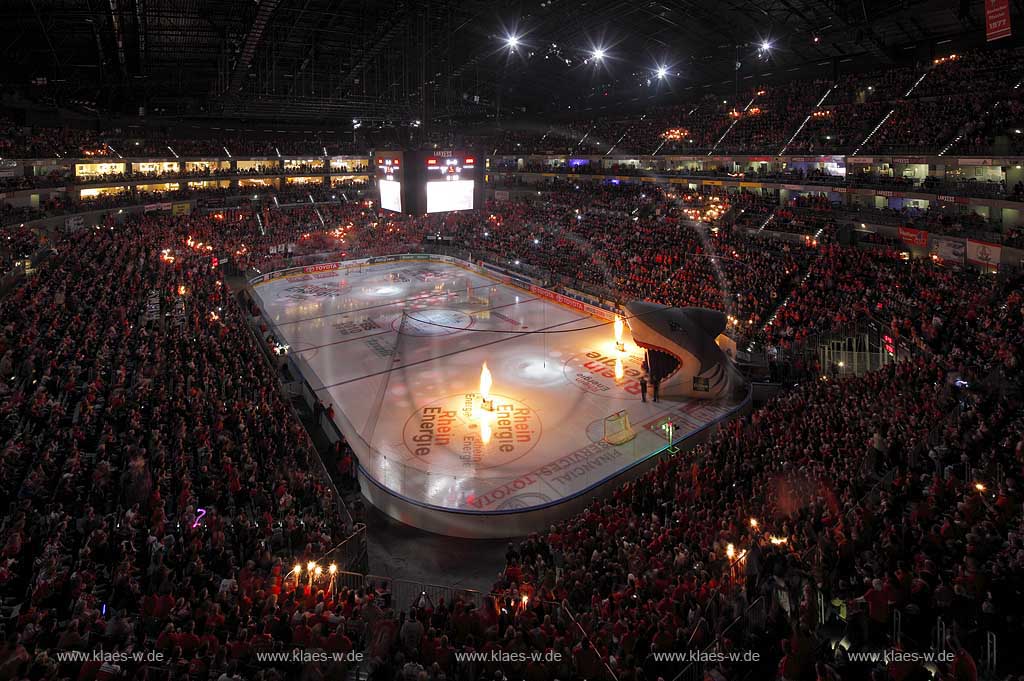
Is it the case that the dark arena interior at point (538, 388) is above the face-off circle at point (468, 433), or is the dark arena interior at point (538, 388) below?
above

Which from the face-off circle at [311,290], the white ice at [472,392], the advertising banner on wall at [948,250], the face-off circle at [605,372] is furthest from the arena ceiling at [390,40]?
the face-off circle at [605,372]

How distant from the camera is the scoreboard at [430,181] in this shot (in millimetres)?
26266

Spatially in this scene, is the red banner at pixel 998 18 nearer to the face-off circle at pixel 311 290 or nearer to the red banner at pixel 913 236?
the red banner at pixel 913 236

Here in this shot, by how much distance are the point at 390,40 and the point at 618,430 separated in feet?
96.8

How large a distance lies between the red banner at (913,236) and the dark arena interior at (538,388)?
10 cm

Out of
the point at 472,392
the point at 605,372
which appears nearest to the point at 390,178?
the point at 472,392

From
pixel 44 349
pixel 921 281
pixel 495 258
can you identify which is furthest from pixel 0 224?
pixel 921 281

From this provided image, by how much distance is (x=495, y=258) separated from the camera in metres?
46.6

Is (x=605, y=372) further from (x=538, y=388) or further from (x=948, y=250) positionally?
(x=948, y=250)

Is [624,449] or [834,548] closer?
[834,548]

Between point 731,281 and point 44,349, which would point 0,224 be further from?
point 731,281

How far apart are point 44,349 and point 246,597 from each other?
13828mm

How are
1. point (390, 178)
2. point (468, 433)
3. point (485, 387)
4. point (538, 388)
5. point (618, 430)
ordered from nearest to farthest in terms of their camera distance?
point (618, 430)
point (468, 433)
point (485, 387)
point (538, 388)
point (390, 178)

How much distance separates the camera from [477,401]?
2244cm
